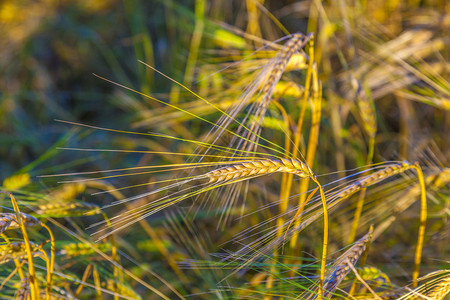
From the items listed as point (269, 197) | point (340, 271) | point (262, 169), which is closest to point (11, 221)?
point (262, 169)

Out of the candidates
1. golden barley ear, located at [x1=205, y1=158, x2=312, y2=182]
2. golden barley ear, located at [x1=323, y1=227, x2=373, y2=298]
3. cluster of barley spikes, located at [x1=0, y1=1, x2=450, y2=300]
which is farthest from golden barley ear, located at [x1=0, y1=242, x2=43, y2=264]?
golden barley ear, located at [x1=323, y1=227, x2=373, y2=298]

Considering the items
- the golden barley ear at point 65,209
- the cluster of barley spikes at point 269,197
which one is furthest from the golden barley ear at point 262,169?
the golden barley ear at point 65,209

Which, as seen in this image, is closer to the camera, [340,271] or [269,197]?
[340,271]

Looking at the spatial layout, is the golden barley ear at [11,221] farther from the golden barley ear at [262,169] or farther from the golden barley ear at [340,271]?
the golden barley ear at [340,271]

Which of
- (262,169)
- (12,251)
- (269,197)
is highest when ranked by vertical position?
(262,169)

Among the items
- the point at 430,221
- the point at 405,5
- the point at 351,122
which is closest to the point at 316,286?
the point at 430,221

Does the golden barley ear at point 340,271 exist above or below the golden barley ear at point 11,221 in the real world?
below

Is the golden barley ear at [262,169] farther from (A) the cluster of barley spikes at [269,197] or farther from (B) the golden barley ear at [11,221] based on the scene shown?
(B) the golden barley ear at [11,221]

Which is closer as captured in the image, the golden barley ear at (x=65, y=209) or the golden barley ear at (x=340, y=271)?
the golden barley ear at (x=340, y=271)

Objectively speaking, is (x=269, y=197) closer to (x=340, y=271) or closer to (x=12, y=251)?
A: (x=340, y=271)

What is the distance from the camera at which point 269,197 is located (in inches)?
46.4

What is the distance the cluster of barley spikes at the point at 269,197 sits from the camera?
1.93 ft

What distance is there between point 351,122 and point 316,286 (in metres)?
0.93

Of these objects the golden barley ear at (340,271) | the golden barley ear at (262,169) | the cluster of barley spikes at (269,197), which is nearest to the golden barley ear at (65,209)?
the cluster of barley spikes at (269,197)
